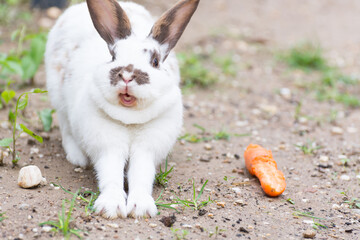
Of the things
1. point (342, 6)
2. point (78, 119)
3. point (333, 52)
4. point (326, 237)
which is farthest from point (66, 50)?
point (342, 6)

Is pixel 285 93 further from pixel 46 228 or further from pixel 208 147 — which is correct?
pixel 46 228

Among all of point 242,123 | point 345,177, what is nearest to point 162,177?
point 345,177

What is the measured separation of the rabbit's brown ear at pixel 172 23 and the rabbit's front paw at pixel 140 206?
943 millimetres

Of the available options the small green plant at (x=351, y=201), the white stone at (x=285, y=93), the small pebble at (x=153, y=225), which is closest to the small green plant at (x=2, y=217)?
the small pebble at (x=153, y=225)

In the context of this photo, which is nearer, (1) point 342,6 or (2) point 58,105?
(2) point 58,105

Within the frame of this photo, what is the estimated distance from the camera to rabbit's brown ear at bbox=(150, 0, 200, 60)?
3287 mm

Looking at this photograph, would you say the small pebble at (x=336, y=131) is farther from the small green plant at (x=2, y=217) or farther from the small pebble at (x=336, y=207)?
the small green plant at (x=2, y=217)

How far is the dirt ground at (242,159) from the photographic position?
2.95 meters

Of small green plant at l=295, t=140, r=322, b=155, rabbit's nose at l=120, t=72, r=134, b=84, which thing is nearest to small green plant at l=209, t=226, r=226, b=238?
rabbit's nose at l=120, t=72, r=134, b=84

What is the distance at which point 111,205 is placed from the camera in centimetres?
293

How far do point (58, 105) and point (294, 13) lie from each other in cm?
513

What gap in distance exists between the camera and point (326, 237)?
3002 millimetres

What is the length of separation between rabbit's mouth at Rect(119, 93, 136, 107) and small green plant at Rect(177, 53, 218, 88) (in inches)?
98.1

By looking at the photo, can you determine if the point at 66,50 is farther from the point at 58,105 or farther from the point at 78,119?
the point at 78,119
